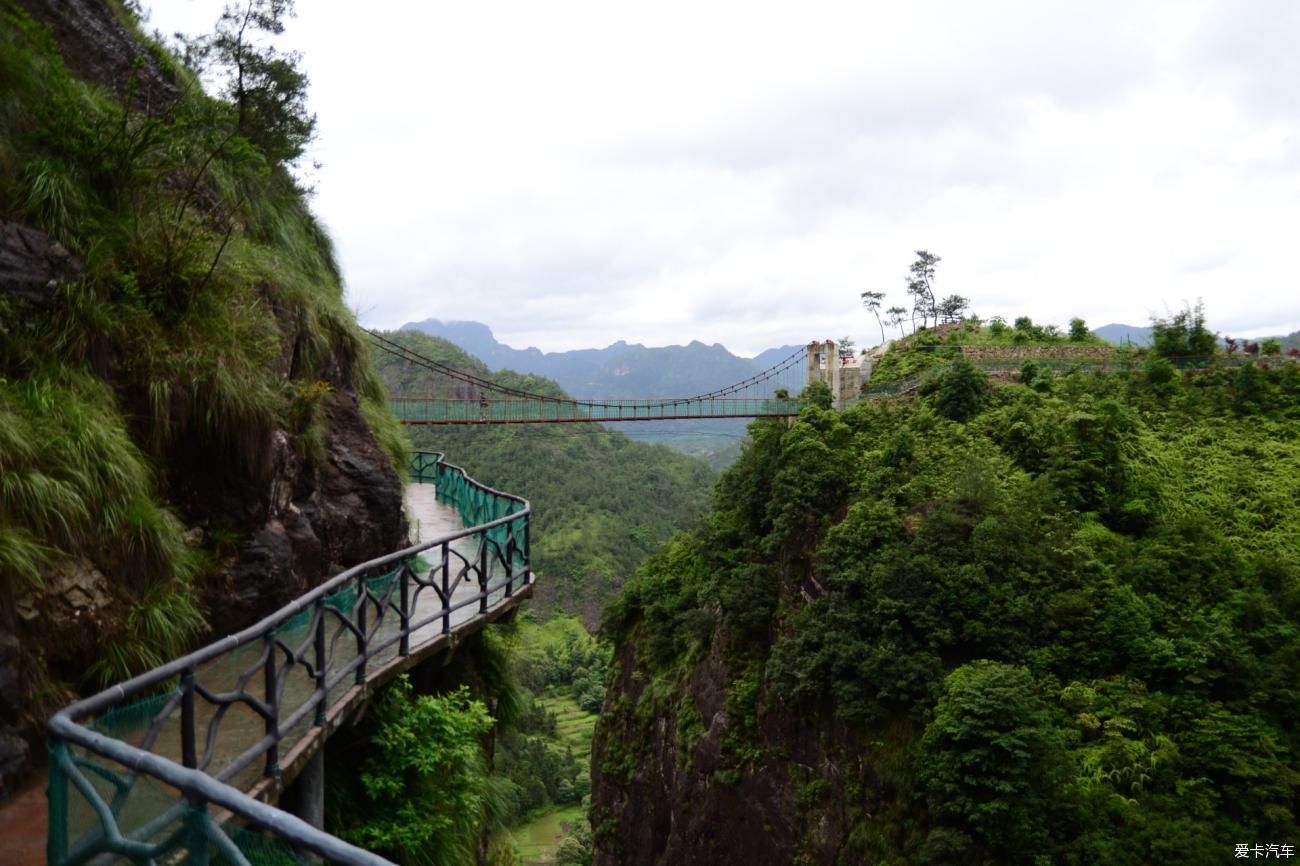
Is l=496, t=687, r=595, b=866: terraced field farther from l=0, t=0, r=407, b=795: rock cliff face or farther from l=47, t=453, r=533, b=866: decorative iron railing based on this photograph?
l=47, t=453, r=533, b=866: decorative iron railing

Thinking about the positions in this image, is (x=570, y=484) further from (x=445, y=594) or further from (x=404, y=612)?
(x=404, y=612)

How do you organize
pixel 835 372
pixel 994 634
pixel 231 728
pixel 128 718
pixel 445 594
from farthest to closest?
pixel 835 372
pixel 994 634
pixel 445 594
pixel 231 728
pixel 128 718

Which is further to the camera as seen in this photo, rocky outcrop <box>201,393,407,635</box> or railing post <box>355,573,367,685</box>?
rocky outcrop <box>201,393,407,635</box>

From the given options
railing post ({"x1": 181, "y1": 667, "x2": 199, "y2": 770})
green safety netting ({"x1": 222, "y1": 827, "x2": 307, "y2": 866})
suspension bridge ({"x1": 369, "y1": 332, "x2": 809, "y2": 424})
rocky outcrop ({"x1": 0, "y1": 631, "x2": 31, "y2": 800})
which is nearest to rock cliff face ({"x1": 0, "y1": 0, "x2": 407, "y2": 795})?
rocky outcrop ({"x1": 0, "y1": 631, "x2": 31, "y2": 800})

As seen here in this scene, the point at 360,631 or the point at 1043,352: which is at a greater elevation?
the point at 1043,352

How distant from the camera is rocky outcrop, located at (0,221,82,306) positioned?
4.30m

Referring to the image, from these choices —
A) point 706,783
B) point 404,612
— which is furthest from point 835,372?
point 404,612

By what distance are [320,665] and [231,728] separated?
0.45 m

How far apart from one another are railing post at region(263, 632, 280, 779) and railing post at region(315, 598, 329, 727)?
0.42m

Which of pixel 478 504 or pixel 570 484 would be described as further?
pixel 570 484

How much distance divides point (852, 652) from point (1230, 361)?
43.0 ft

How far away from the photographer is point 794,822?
12969mm

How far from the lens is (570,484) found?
7562cm

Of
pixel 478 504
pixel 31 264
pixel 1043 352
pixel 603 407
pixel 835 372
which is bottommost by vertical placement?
pixel 478 504
